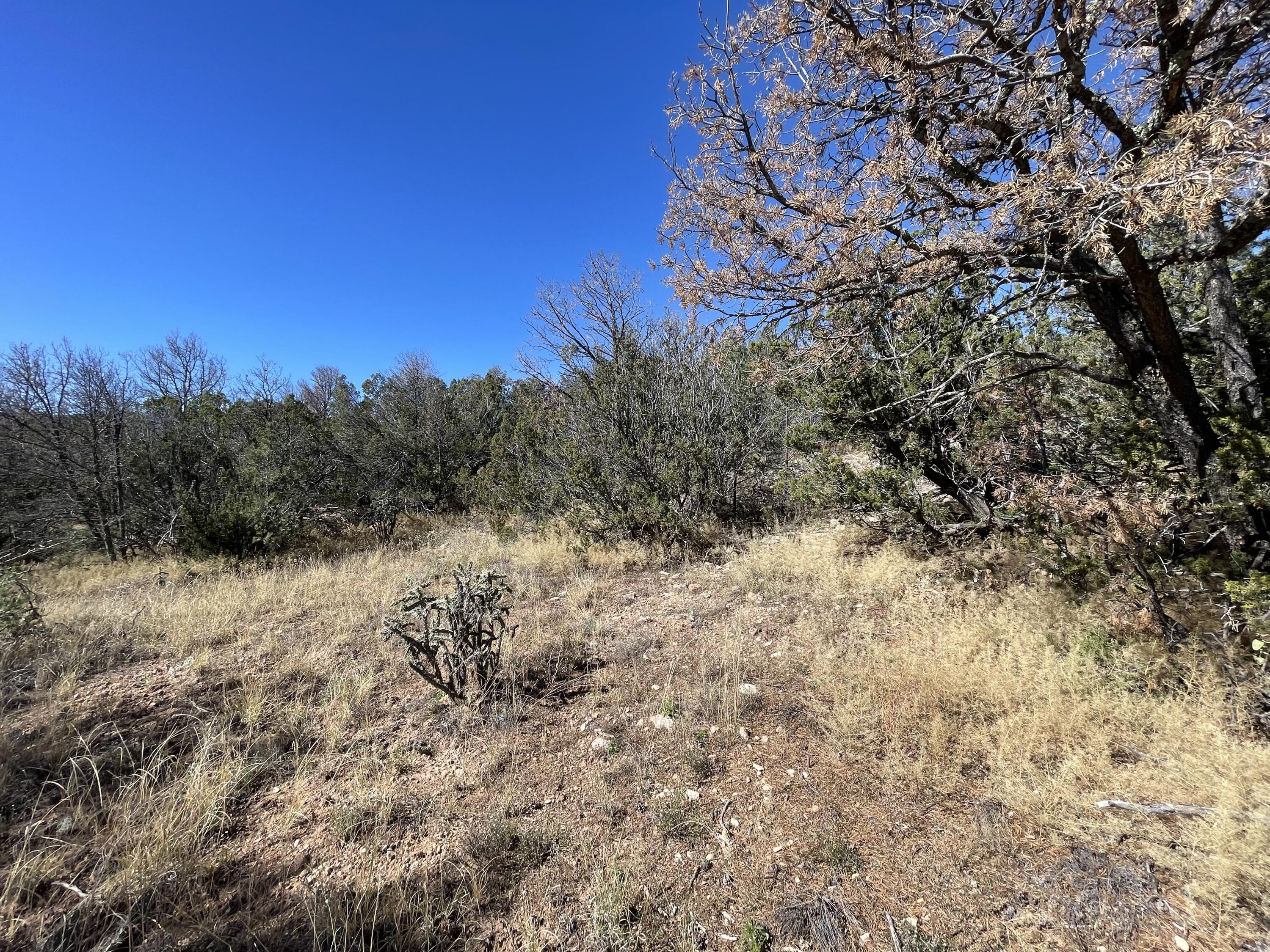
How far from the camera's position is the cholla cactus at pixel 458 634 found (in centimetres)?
327

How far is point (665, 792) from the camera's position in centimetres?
248

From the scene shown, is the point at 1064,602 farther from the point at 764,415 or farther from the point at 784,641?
the point at 764,415

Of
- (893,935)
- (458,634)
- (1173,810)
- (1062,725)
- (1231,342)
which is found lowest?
(893,935)

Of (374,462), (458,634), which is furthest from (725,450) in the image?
(374,462)

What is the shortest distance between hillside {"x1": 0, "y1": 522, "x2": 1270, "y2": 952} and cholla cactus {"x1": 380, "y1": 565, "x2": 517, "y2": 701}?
21 centimetres

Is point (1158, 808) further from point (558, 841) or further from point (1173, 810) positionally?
point (558, 841)

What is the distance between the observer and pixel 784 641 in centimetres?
396

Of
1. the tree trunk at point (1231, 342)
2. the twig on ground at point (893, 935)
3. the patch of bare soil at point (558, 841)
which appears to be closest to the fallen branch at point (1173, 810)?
the patch of bare soil at point (558, 841)

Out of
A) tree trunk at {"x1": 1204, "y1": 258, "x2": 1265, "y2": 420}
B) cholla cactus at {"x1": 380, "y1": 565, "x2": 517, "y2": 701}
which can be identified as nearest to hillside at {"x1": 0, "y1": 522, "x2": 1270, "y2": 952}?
cholla cactus at {"x1": 380, "y1": 565, "x2": 517, "y2": 701}

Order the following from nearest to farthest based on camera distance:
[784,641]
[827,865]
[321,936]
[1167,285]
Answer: [321,936], [827,865], [1167,285], [784,641]

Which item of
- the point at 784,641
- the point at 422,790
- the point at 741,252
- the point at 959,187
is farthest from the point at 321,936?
the point at 959,187

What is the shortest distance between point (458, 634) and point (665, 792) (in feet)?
5.91

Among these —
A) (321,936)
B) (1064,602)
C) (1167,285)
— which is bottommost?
(321,936)

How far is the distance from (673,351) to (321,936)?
300 inches
